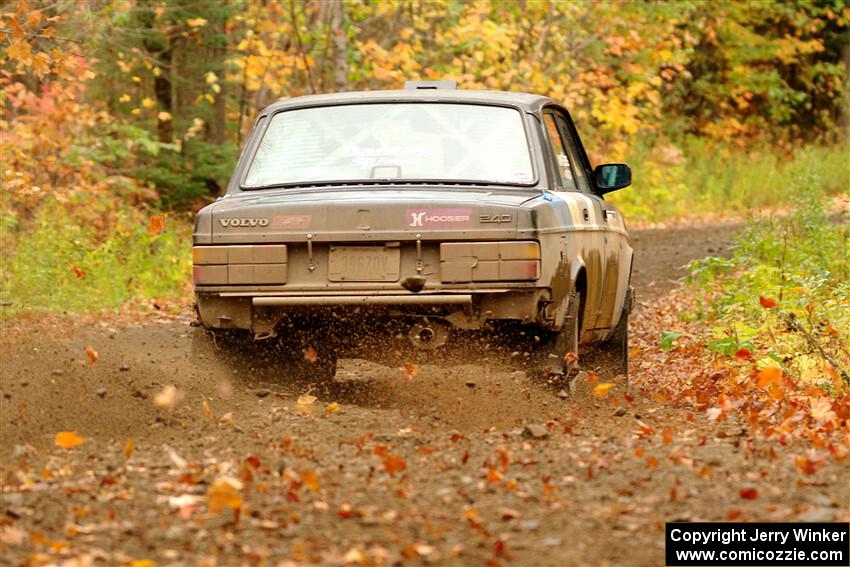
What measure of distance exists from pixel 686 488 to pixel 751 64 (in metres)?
33.2

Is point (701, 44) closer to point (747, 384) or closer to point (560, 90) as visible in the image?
point (560, 90)

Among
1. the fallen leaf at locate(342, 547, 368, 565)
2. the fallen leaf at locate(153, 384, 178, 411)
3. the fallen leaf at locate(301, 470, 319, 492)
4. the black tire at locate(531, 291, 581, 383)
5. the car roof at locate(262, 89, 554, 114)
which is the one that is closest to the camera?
the fallen leaf at locate(342, 547, 368, 565)

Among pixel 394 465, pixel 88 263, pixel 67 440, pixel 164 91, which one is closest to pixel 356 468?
pixel 394 465

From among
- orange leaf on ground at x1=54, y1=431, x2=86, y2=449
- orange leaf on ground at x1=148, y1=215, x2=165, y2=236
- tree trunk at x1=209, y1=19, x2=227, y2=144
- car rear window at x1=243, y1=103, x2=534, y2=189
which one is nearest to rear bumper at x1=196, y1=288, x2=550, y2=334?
car rear window at x1=243, y1=103, x2=534, y2=189

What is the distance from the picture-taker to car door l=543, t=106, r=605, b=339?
7.79 meters

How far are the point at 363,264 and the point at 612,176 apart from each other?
8.40 feet

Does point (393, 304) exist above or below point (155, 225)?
above

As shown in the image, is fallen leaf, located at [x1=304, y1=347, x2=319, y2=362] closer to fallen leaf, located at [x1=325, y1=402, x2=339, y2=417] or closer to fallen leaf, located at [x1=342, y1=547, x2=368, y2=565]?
fallen leaf, located at [x1=325, y1=402, x2=339, y2=417]

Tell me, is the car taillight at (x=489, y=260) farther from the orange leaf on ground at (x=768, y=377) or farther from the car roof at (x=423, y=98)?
the orange leaf on ground at (x=768, y=377)

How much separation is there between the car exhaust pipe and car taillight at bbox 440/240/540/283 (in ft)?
1.18

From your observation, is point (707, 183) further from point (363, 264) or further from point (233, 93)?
point (363, 264)

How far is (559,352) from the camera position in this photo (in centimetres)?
737

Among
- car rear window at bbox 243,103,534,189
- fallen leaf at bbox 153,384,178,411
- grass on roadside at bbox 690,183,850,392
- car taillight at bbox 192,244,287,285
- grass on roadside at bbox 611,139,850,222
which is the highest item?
car rear window at bbox 243,103,534,189

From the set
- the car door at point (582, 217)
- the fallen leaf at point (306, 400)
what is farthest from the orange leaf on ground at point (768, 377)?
the fallen leaf at point (306, 400)
